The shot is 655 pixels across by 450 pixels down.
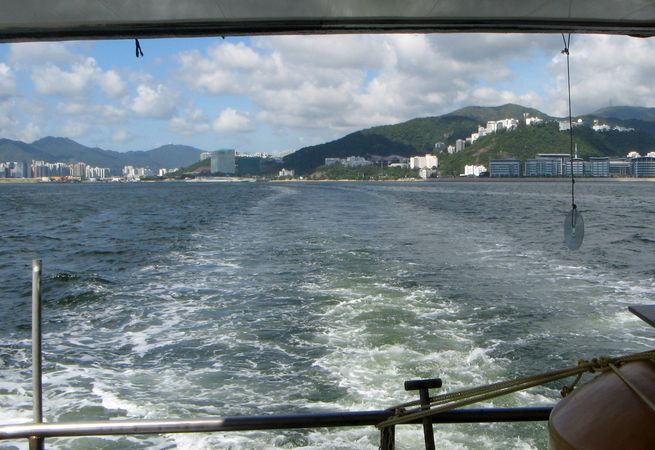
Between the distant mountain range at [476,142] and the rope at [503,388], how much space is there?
10735 cm

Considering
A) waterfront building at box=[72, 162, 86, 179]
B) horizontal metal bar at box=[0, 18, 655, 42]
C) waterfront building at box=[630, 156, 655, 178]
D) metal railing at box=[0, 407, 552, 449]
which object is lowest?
metal railing at box=[0, 407, 552, 449]

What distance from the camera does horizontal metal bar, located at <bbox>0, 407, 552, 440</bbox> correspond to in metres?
1.58

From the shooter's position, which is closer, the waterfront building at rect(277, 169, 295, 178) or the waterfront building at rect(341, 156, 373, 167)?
the waterfront building at rect(341, 156, 373, 167)

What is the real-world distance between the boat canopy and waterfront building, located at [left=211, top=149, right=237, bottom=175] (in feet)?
550

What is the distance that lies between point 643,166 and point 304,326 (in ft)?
359

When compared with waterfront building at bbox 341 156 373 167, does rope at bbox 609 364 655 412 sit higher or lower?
lower

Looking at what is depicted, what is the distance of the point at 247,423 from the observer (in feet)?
5.24

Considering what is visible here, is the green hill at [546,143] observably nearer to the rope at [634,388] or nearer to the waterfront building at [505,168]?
the waterfront building at [505,168]

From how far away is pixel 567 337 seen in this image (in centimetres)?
796

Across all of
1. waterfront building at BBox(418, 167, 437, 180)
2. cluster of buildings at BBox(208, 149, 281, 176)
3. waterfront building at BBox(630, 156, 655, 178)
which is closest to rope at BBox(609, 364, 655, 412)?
waterfront building at BBox(630, 156, 655, 178)

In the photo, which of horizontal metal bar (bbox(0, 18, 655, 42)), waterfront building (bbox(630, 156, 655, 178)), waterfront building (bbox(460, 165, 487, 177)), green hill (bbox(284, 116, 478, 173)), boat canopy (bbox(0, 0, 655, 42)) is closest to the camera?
boat canopy (bbox(0, 0, 655, 42))

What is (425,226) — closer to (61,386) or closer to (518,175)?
(61,386)

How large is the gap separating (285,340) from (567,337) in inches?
152

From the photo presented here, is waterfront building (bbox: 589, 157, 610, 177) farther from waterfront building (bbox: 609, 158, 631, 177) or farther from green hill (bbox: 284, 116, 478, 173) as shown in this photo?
green hill (bbox: 284, 116, 478, 173)
